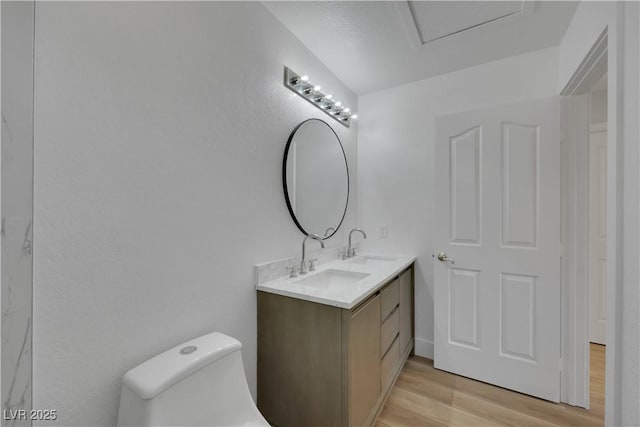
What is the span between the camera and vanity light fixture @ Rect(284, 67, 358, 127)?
1750mm

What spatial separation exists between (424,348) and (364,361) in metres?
1.19

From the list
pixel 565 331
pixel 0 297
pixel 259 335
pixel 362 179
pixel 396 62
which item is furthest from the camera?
pixel 362 179

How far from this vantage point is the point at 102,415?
917mm

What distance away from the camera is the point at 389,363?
70.5 inches

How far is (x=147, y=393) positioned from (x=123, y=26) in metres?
1.25

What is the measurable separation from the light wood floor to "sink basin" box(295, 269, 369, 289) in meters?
0.79

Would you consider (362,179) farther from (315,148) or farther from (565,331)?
(565,331)

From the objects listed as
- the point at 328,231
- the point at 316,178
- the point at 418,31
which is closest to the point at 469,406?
the point at 328,231

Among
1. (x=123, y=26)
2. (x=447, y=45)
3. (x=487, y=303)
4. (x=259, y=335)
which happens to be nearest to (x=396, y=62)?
(x=447, y=45)

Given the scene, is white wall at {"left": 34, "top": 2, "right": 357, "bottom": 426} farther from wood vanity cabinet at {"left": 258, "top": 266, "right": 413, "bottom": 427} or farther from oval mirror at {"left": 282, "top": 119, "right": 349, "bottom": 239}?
oval mirror at {"left": 282, "top": 119, "right": 349, "bottom": 239}

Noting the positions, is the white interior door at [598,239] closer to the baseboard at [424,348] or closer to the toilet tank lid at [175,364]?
the baseboard at [424,348]

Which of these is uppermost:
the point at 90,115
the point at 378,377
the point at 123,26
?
the point at 123,26

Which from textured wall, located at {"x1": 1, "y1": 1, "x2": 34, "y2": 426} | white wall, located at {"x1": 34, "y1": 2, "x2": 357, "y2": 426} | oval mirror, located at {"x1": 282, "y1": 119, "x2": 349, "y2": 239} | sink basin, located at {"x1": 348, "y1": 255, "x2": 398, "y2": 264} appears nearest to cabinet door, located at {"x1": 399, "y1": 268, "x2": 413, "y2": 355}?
sink basin, located at {"x1": 348, "y1": 255, "x2": 398, "y2": 264}

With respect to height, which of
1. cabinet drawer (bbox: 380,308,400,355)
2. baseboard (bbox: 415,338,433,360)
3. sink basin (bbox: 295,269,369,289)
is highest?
sink basin (bbox: 295,269,369,289)
